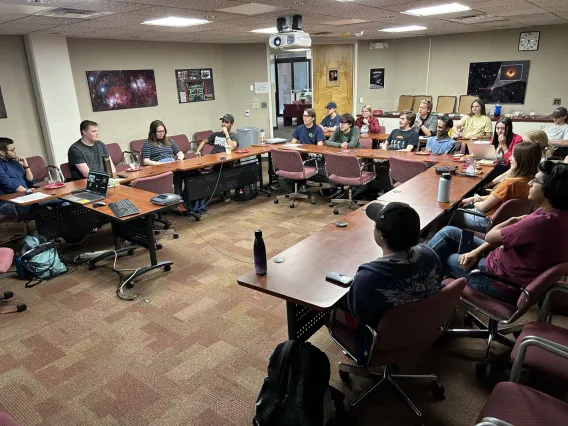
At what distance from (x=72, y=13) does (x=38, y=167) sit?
2673 millimetres

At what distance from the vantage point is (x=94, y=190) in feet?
13.1

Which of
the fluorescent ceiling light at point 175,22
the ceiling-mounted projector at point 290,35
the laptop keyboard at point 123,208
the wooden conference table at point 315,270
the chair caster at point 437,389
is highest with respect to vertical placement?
the fluorescent ceiling light at point 175,22

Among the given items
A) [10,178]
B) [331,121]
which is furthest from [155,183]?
[331,121]

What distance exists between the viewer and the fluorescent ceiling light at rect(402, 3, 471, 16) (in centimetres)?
496

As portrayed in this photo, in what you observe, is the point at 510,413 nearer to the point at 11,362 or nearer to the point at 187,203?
the point at 11,362

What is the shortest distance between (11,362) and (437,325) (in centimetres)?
273

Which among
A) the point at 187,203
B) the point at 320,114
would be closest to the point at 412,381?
the point at 187,203

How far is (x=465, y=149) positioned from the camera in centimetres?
534

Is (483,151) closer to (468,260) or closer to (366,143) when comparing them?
(366,143)

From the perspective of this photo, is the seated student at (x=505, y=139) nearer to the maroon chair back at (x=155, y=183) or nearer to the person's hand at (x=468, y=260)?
the person's hand at (x=468, y=260)

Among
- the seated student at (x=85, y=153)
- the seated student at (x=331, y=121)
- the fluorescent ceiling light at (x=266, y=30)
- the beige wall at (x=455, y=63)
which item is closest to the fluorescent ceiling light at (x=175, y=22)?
the fluorescent ceiling light at (x=266, y=30)

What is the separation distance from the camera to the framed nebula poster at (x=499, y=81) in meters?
8.00

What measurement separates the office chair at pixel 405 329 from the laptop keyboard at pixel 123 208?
2094 mm

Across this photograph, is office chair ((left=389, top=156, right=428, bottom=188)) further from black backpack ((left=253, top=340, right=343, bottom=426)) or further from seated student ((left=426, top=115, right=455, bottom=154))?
black backpack ((left=253, top=340, right=343, bottom=426))
